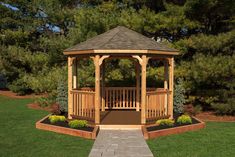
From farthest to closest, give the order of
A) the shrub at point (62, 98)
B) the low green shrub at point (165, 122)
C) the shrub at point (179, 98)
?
the shrub at point (62, 98), the shrub at point (179, 98), the low green shrub at point (165, 122)

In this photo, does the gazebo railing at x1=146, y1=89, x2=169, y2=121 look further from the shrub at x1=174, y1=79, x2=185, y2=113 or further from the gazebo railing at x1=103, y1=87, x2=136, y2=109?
the gazebo railing at x1=103, y1=87, x2=136, y2=109

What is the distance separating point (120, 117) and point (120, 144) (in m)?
3.91

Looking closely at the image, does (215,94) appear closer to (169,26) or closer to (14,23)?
(169,26)

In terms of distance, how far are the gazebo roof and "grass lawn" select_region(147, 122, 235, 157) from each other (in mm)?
2954

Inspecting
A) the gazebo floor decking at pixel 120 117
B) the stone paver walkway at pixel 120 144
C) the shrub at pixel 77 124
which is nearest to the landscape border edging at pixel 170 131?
the stone paver walkway at pixel 120 144

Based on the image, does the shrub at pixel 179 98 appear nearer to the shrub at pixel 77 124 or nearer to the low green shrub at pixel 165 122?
the low green shrub at pixel 165 122

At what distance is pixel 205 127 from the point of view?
12.3 metres

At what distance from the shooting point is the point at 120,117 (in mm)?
12859

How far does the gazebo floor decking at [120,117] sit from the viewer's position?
38.4ft

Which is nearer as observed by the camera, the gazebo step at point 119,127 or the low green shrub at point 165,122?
the gazebo step at point 119,127

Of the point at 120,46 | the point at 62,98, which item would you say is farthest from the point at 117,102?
the point at 120,46

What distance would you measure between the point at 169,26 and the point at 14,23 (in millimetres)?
14151

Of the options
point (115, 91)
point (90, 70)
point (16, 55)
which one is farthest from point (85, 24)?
point (16, 55)

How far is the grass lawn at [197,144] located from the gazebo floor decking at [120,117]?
6.29ft
